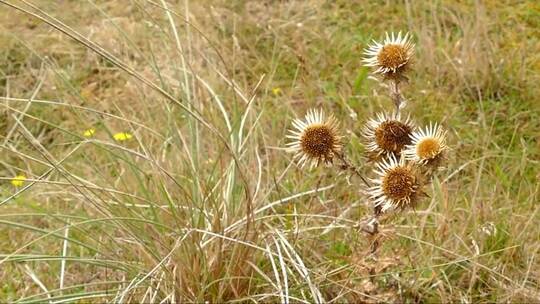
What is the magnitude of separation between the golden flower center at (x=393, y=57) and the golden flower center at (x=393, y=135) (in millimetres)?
98

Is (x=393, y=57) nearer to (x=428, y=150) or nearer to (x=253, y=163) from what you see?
(x=428, y=150)

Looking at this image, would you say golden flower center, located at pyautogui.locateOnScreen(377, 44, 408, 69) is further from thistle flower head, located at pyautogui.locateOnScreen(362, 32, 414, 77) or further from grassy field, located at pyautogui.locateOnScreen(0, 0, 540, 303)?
grassy field, located at pyautogui.locateOnScreen(0, 0, 540, 303)

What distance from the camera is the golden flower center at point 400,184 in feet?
4.00

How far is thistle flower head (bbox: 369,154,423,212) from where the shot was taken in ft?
4.00

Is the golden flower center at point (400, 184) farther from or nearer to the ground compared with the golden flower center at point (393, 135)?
nearer to the ground

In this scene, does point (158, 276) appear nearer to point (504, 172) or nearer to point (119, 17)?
point (504, 172)

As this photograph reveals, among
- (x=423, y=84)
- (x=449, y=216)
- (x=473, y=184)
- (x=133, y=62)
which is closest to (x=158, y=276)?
(x=449, y=216)

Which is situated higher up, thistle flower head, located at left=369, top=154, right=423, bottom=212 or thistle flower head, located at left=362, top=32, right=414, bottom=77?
thistle flower head, located at left=362, top=32, right=414, bottom=77

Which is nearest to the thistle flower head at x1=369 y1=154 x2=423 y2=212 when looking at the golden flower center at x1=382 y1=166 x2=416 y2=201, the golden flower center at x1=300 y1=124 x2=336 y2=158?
the golden flower center at x1=382 y1=166 x2=416 y2=201

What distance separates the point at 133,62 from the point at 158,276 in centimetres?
129

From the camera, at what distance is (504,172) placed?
1.96 meters

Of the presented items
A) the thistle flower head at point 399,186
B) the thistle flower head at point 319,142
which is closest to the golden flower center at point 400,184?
the thistle flower head at point 399,186

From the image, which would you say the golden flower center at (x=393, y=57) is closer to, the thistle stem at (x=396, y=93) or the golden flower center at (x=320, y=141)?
the thistle stem at (x=396, y=93)

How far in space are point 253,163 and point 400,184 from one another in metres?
0.69
